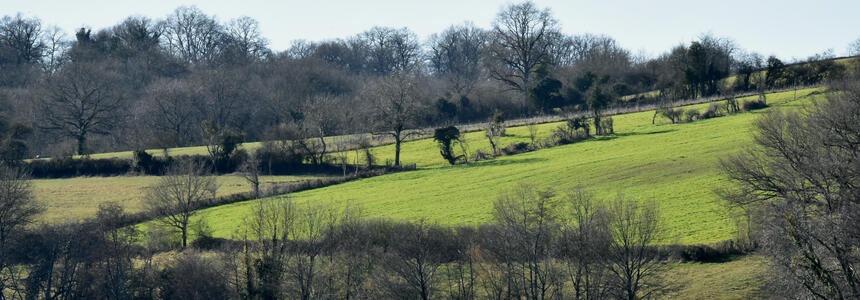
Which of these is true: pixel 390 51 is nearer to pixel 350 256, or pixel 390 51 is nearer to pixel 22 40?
pixel 22 40

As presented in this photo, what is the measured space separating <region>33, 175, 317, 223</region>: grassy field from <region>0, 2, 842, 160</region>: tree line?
6814 millimetres

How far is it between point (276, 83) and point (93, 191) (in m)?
49.7

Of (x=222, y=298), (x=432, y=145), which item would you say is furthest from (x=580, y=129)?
(x=222, y=298)

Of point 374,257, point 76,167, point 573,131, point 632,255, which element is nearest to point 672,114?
point 573,131

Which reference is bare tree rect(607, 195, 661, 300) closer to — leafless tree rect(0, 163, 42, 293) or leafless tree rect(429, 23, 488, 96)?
leafless tree rect(0, 163, 42, 293)

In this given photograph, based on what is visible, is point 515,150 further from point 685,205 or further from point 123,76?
point 123,76

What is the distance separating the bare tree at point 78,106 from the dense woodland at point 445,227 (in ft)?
0.85

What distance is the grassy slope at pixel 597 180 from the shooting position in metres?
43.0

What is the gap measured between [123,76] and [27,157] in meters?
32.1

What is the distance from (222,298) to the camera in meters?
40.5

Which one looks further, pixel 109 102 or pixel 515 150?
pixel 109 102

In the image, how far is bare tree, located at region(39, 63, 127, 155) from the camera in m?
84.2

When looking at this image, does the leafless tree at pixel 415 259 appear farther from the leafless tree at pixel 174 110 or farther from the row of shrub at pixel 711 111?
the leafless tree at pixel 174 110

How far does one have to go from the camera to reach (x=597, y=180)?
5034cm
